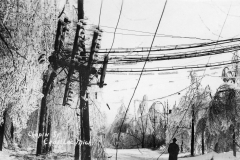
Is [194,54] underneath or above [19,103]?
above

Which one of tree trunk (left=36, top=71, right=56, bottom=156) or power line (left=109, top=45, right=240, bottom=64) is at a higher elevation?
power line (left=109, top=45, right=240, bottom=64)

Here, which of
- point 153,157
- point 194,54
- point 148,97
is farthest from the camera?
point 153,157

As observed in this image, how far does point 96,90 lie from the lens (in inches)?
220

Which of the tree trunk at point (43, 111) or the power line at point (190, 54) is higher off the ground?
the power line at point (190, 54)

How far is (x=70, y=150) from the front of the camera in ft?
19.7

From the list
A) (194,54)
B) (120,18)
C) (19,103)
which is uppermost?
(120,18)

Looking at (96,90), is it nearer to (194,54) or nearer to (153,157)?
(194,54)

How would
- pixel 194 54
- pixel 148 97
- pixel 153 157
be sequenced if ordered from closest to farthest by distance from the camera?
pixel 194 54 → pixel 148 97 → pixel 153 157

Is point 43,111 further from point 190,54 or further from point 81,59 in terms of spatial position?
point 190,54

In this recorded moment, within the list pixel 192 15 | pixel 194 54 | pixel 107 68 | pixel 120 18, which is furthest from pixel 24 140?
pixel 192 15

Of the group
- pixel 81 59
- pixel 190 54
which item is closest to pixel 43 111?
pixel 81 59

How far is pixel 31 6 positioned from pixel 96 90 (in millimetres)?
1988

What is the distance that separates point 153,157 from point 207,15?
3849 millimetres

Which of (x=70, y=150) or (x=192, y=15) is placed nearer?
(x=192, y=15)
